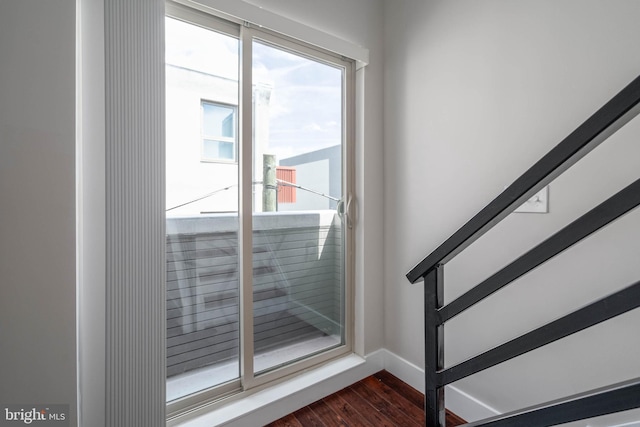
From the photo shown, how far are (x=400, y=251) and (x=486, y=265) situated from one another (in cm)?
56

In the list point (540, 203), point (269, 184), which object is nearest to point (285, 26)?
point (269, 184)

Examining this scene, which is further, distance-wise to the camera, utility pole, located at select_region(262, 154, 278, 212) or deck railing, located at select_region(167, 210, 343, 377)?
utility pole, located at select_region(262, 154, 278, 212)

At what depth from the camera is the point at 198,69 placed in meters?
1.55

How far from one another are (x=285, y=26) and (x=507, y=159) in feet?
4.39

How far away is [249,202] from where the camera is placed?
1.66 meters

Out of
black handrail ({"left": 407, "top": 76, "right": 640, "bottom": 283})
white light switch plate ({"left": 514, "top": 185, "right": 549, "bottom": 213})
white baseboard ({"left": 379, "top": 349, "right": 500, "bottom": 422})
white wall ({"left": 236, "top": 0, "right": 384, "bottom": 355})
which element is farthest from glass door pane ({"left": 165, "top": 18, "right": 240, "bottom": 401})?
white light switch plate ({"left": 514, "top": 185, "right": 549, "bottom": 213})

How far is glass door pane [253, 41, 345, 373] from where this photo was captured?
5.75ft

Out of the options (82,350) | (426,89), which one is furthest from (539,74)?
(82,350)

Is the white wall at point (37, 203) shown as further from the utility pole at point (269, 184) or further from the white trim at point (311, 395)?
the utility pole at point (269, 184)

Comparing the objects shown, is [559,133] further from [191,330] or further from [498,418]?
[191,330]

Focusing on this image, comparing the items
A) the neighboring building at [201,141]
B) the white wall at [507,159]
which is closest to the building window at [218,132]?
the neighboring building at [201,141]

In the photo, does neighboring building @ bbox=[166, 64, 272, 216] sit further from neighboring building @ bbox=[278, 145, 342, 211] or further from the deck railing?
neighboring building @ bbox=[278, 145, 342, 211]

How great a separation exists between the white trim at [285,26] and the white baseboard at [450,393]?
6.49ft

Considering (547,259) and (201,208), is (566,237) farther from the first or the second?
(201,208)
